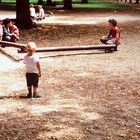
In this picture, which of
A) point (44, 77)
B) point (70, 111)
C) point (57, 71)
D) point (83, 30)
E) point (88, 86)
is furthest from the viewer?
point (83, 30)

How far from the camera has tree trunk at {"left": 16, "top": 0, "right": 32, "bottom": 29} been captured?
2555 cm

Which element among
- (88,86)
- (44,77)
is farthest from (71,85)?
(44,77)

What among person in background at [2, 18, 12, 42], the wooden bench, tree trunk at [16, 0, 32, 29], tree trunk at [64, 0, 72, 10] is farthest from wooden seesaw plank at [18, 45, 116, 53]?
tree trunk at [64, 0, 72, 10]

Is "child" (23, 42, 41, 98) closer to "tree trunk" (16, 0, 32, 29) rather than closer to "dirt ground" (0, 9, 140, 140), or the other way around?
"dirt ground" (0, 9, 140, 140)

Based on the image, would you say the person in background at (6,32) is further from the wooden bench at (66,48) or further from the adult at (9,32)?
the wooden bench at (66,48)

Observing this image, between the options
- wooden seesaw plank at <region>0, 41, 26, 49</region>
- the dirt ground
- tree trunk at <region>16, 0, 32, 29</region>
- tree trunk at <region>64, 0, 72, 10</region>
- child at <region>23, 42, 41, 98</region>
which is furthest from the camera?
tree trunk at <region>64, 0, 72, 10</region>

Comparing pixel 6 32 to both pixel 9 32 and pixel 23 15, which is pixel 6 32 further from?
pixel 23 15

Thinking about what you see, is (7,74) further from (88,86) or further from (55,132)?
(55,132)

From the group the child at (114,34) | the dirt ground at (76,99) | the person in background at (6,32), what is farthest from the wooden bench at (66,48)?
the person in background at (6,32)

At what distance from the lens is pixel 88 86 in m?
11.3

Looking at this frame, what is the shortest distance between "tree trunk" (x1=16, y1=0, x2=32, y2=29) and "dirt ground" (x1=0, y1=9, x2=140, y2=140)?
30.5ft

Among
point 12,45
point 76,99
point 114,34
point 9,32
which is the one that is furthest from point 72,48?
point 76,99

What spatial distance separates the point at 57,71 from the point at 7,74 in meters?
1.59

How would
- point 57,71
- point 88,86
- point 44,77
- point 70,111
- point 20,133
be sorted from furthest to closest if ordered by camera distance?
1. point 57,71
2. point 44,77
3. point 88,86
4. point 70,111
5. point 20,133
